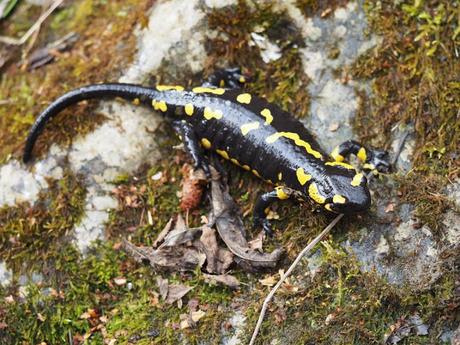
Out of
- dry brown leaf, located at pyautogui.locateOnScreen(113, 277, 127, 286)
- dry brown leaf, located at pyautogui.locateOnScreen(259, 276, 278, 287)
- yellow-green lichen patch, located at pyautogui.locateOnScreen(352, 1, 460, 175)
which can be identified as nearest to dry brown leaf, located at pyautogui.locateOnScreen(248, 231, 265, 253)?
dry brown leaf, located at pyautogui.locateOnScreen(259, 276, 278, 287)

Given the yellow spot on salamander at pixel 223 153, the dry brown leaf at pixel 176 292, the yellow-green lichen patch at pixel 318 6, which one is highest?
the yellow-green lichen patch at pixel 318 6

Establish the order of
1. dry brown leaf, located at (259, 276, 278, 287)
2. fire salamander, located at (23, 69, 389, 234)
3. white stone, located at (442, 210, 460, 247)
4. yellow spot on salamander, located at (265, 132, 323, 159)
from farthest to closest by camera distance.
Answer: yellow spot on salamander, located at (265, 132, 323, 159) < fire salamander, located at (23, 69, 389, 234) < dry brown leaf, located at (259, 276, 278, 287) < white stone, located at (442, 210, 460, 247)

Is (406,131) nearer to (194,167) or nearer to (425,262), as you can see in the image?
(425,262)

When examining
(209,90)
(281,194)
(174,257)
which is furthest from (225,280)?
(209,90)

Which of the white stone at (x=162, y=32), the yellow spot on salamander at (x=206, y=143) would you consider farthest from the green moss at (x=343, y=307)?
the white stone at (x=162, y=32)

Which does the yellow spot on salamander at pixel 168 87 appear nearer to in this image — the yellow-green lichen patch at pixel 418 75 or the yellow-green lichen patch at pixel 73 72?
the yellow-green lichen patch at pixel 73 72

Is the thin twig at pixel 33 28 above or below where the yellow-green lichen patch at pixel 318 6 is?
above

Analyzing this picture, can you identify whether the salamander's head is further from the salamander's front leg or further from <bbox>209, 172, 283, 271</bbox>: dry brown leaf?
<bbox>209, 172, 283, 271</bbox>: dry brown leaf
